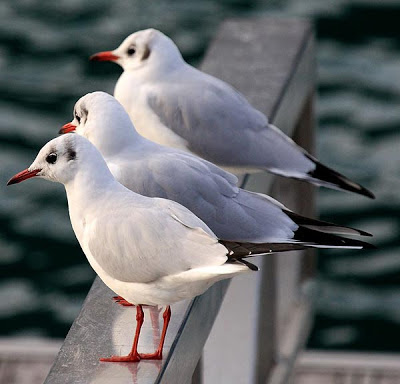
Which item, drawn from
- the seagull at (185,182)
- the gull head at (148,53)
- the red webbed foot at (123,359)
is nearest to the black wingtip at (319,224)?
the seagull at (185,182)

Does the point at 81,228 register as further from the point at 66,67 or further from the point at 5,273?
the point at 66,67

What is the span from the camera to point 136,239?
6.31 feet

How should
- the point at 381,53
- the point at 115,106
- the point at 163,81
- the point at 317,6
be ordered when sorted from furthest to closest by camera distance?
1. the point at 317,6
2. the point at 381,53
3. the point at 163,81
4. the point at 115,106

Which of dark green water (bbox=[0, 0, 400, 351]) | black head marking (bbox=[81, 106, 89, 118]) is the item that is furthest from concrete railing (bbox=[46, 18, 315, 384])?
dark green water (bbox=[0, 0, 400, 351])

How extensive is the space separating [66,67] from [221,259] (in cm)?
523

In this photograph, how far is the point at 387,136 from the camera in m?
6.09

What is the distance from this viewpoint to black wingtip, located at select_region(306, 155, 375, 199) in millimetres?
2578

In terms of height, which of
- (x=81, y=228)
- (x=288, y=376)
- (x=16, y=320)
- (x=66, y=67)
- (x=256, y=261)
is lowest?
(x=16, y=320)

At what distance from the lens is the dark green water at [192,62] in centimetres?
525

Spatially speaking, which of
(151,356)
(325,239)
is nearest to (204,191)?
(325,239)

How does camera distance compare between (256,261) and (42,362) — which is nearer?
(256,261)

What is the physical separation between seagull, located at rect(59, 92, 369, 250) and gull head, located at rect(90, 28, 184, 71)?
1.76 feet

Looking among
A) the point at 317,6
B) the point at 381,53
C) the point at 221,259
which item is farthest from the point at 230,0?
the point at 221,259

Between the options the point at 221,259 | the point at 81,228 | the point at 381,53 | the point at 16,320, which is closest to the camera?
Result: the point at 221,259
